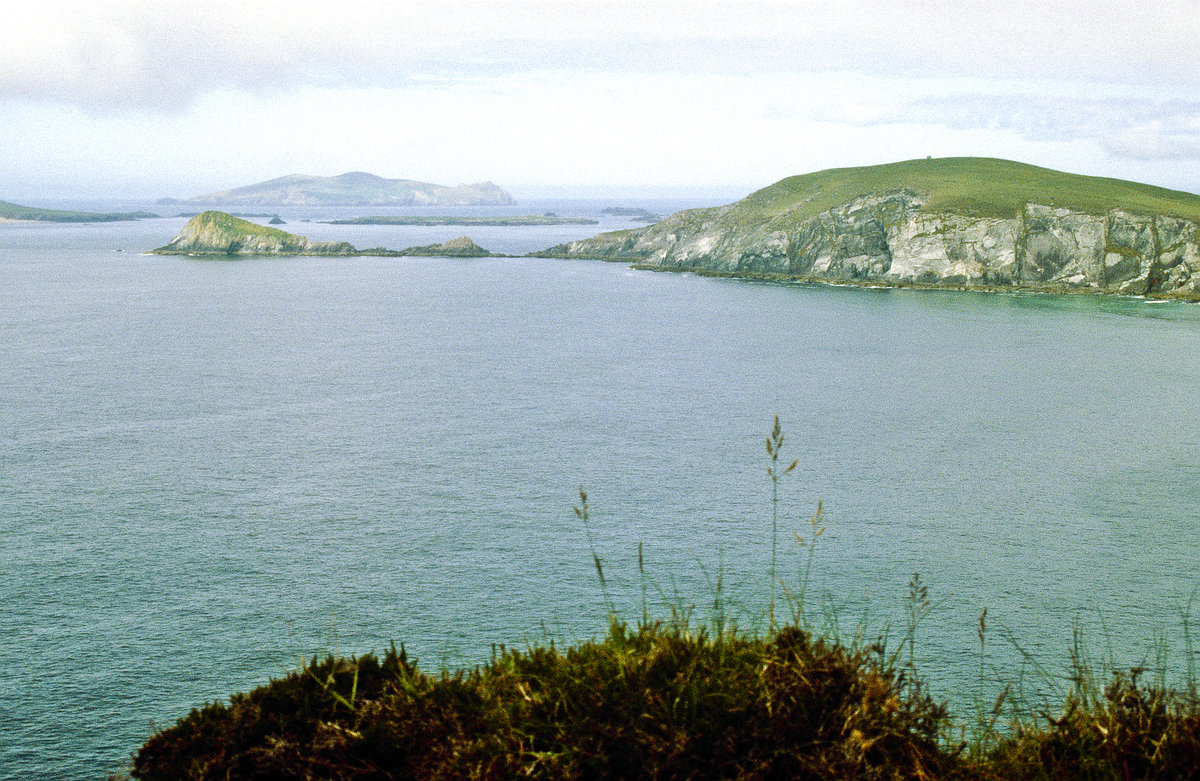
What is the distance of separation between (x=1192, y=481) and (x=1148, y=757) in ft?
101

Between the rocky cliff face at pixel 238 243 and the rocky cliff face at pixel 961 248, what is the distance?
5492 centimetres

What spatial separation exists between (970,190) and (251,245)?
340 ft

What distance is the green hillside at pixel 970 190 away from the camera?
111562 millimetres

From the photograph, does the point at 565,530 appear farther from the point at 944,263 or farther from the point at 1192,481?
the point at 944,263

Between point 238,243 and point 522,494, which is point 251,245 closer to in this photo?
A: point 238,243

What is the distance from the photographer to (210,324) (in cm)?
7288

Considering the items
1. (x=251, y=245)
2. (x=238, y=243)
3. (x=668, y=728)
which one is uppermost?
(x=238, y=243)

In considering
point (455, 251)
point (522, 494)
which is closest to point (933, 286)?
point (455, 251)

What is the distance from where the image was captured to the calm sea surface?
20.0m

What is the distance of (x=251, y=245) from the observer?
487 ft

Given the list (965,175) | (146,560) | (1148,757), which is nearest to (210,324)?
(146,560)

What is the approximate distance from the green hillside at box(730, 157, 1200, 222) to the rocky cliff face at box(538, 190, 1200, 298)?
2.75 m

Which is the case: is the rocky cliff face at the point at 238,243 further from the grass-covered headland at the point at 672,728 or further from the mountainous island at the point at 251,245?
the grass-covered headland at the point at 672,728

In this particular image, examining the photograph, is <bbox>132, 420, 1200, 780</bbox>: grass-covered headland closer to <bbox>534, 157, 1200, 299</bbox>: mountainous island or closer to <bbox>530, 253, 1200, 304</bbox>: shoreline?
<bbox>530, 253, 1200, 304</bbox>: shoreline
